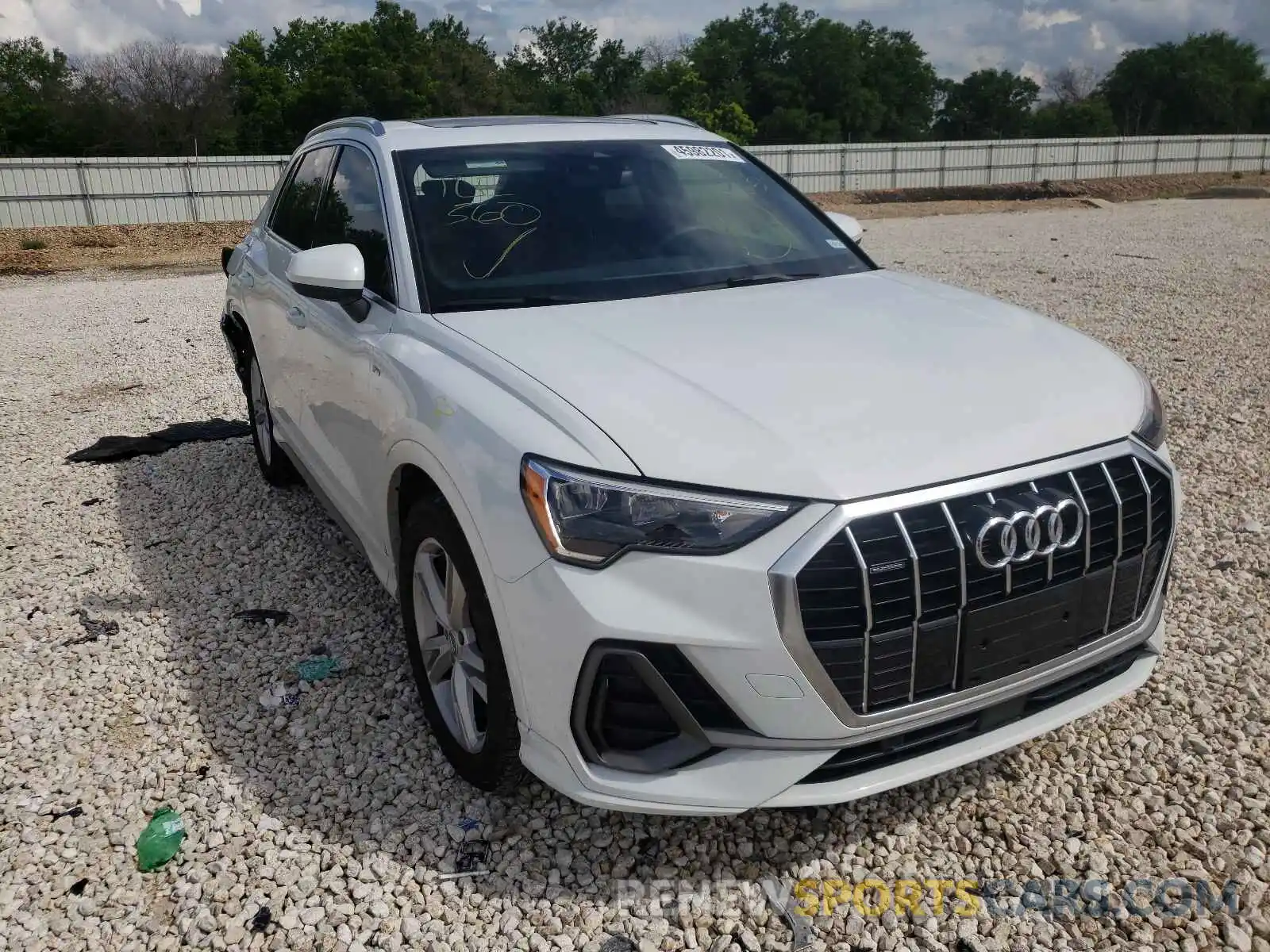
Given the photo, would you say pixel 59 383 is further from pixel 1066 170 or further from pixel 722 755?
pixel 1066 170

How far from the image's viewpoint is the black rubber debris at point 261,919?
2.62m

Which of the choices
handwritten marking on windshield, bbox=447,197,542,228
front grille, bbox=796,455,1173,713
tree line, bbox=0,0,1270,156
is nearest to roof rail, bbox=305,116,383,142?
handwritten marking on windshield, bbox=447,197,542,228

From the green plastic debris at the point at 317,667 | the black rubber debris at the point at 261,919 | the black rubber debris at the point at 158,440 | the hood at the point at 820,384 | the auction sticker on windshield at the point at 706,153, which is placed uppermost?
the auction sticker on windshield at the point at 706,153

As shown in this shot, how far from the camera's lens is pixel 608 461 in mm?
2344

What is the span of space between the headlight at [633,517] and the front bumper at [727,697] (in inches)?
1.2

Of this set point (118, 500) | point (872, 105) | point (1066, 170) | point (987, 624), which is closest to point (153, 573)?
point (118, 500)

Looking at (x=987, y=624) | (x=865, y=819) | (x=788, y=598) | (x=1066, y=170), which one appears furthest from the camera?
(x=1066, y=170)

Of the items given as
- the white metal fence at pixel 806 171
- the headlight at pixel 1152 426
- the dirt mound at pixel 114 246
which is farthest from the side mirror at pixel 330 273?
the white metal fence at pixel 806 171

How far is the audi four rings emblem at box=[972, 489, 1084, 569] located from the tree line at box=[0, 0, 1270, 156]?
48873 mm

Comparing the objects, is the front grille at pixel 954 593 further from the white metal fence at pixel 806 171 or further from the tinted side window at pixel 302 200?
the white metal fence at pixel 806 171

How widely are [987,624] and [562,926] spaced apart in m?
1.26

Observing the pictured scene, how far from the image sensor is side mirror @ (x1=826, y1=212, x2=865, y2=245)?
4.33m

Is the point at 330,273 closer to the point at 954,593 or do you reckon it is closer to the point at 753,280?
the point at 753,280

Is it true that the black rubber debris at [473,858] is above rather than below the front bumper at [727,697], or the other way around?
below
